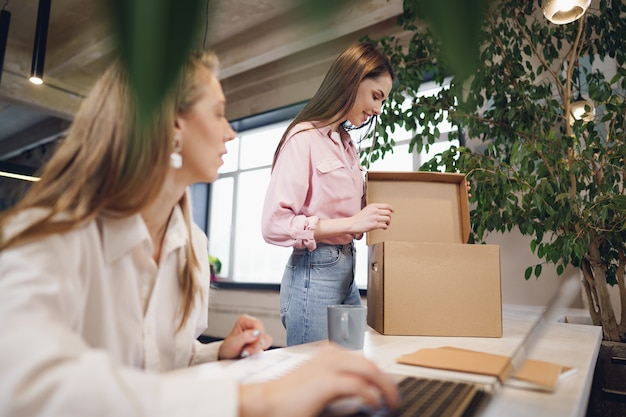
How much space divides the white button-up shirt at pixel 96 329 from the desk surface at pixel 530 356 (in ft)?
0.96

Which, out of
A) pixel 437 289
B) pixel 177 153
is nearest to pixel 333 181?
pixel 437 289

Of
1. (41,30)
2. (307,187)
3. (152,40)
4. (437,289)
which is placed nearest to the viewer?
(152,40)

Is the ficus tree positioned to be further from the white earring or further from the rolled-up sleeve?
the white earring

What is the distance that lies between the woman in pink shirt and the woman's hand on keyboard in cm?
66

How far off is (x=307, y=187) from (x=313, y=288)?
0.87ft

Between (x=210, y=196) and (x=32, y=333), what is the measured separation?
501cm

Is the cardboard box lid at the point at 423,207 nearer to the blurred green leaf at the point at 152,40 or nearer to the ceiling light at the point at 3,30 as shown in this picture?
the blurred green leaf at the point at 152,40

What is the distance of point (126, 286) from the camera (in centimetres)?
58

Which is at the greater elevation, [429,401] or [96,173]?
[96,173]

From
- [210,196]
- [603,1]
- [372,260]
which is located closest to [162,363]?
[372,260]

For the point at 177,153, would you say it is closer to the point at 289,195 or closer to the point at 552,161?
the point at 289,195

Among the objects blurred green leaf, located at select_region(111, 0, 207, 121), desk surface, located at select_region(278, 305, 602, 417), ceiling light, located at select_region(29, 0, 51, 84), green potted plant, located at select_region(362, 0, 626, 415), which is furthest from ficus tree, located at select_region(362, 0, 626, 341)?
ceiling light, located at select_region(29, 0, 51, 84)

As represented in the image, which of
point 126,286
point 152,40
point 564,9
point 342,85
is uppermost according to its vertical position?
point 564,9

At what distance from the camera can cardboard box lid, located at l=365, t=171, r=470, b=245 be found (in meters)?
1.23
